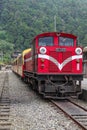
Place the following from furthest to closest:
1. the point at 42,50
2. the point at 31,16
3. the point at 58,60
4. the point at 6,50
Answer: the point at 6,50, the point at 31,16, the point at 58,60, the point at 42,50

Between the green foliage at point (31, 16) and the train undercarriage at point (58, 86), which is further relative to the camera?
the green foliage at point (31, 16)

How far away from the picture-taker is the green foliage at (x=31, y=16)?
4178 inches

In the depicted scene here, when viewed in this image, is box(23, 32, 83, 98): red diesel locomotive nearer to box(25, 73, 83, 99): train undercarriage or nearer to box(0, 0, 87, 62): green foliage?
box(25, 73, 83, 99): train undercarriage

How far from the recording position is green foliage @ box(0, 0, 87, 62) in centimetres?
10612

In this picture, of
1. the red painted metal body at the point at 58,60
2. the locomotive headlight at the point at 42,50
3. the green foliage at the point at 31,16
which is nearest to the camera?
the locomotive headlight at the point at 42,50

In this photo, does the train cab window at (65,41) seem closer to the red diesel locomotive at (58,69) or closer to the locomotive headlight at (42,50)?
the red diesel locomotive at (58,69)

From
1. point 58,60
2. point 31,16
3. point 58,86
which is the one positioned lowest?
point 58,86

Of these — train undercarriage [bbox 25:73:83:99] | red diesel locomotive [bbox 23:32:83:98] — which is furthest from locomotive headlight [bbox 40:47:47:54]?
train undercarriage [bbox 25:73:83:99]

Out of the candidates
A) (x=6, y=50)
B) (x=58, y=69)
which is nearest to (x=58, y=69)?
(x=58, y=69)

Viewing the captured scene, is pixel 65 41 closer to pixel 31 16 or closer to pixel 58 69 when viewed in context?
pixel 58 69

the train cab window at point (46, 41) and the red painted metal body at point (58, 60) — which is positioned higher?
the train cab window at point (46, 41)

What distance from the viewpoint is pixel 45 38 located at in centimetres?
1559

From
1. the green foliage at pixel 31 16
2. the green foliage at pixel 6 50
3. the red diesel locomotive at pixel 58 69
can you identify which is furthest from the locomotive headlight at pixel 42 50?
the green foliage at pixel 6 50

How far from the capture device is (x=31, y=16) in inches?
4756
